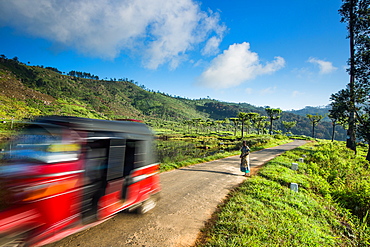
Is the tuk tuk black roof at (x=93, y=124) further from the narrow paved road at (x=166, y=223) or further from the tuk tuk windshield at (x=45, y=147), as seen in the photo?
the narrow paved road at (x=166, y=223)

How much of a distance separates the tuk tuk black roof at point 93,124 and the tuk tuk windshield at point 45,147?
15cm

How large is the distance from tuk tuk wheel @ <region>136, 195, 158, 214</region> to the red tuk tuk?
455 mm

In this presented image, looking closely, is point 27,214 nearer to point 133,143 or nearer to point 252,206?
point 133,143

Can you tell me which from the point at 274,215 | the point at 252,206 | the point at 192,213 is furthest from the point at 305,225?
the point at 192,213

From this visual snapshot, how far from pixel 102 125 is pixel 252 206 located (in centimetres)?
467

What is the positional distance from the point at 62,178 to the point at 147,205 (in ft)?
8.12

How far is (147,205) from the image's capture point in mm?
4684

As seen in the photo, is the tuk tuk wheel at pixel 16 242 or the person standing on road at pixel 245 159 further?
the person standing on road at pixel 245 159

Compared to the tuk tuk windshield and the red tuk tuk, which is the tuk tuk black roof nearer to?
the red tuk tuk

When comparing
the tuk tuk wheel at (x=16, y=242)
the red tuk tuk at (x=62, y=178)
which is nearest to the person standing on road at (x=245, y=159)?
the red tuk tuk at (x=62, y=178)

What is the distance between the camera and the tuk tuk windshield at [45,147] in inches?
109

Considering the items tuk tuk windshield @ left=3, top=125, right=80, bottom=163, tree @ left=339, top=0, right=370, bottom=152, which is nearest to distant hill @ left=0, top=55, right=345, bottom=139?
tuk tuk windshield @ left=3, top=125, right=80, bottom=163

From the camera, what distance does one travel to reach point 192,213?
16.0 feet

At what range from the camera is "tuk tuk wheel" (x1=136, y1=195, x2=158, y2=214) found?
14.9ft
